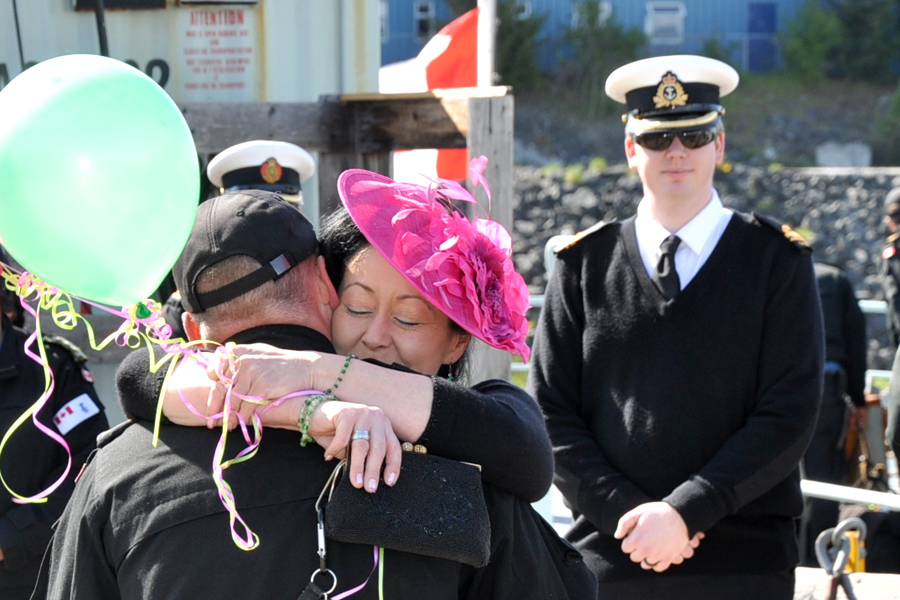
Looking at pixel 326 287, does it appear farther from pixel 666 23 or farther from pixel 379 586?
pixel 666 23

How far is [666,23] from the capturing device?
34750 mm

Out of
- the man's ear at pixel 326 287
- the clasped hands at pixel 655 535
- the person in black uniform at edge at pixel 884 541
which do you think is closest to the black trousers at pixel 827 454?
the person in black uniform at edge at pixel 884 541

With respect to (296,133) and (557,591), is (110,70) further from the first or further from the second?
(296,133)

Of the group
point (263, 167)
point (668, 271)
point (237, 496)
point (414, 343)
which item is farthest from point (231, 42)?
point (237, 496)

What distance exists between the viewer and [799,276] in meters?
2.89

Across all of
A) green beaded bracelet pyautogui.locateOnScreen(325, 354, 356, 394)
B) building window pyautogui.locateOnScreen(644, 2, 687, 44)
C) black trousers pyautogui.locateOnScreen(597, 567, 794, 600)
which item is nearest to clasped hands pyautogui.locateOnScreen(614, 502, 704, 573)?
black trousers pyautogui.locateOnScreen(597, 567, 794, 600)

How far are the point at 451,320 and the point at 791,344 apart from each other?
1.23 meters

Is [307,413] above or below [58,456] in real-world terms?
above

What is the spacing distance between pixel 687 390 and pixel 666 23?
3374 cm

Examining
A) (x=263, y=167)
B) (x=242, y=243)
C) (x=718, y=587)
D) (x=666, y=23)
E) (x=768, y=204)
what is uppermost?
(x=242, y=243)

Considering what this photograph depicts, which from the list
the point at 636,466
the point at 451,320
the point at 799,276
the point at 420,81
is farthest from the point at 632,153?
the point at 420,81

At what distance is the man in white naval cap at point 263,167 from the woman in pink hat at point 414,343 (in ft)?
5.84

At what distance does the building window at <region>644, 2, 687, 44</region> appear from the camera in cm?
3462

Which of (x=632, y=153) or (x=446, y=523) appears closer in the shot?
(x=446, y=523)
